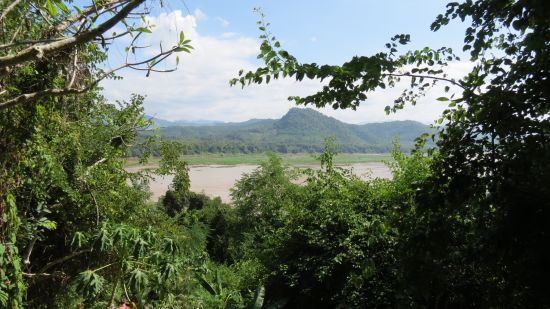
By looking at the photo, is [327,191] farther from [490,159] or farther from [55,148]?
[490,159]

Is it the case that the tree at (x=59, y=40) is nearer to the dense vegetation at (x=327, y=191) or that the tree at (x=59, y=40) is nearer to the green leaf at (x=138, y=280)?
the dense vegetation at (x=327, y=191)

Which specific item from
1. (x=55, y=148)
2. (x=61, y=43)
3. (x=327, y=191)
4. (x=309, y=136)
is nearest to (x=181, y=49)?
(x=61, y=43)

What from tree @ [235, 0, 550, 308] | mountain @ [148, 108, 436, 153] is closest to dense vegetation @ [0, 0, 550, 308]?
tree @ [235, 0, 550, 308]

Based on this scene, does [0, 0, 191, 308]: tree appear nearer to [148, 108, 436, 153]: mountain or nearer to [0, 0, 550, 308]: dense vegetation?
[0, 0, 550, 308]: dense vegetation

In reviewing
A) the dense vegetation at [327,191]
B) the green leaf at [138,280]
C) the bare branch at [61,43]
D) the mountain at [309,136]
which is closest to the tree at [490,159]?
the dense vegetation at [327,191]

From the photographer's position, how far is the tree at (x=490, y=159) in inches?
61.6

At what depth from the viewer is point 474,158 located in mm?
1801

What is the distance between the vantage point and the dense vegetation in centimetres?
164

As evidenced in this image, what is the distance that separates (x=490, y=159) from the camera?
5.78 feet

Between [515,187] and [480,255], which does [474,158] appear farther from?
[480,255]

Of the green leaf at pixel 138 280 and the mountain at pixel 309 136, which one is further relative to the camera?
the mountain at pixel 309 136

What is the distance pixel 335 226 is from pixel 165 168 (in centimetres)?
321

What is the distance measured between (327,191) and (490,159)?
6008 millimetres

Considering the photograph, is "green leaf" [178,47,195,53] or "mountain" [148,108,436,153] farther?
"mountain" [148,108,436,153]
